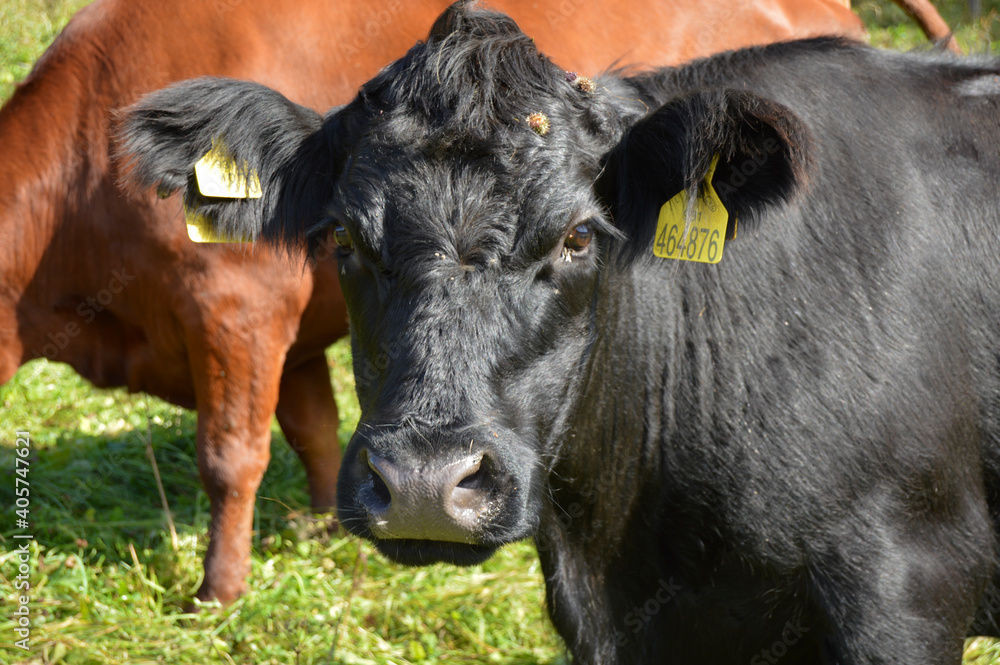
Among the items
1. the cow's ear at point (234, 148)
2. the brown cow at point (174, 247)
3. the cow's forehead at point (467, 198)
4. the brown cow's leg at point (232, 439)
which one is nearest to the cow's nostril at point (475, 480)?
the cow's forehead at point (467, 198)

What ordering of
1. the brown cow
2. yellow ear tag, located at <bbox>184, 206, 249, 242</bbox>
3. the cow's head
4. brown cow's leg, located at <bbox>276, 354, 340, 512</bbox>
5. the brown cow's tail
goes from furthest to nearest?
the brown cow's tail < brown cow's leg, located at <bbox>276, 354, 340, 512</bbox> < the brown cow < yellow ear tag, located at <bbox>184, 206, 249, 242</bbox> < the cow's head

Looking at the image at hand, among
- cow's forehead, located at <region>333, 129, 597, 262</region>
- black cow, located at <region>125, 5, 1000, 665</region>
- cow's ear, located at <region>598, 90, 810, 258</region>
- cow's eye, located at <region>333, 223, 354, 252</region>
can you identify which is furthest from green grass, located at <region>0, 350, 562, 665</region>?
cow's ear, located at <region>598, 90, 810, 258</region>

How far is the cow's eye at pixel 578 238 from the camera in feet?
8.94

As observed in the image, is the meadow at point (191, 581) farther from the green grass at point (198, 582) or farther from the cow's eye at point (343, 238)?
the cow's eye at point (343, 238)

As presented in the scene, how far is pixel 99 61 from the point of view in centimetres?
477

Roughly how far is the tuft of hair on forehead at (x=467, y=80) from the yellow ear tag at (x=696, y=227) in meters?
0.52

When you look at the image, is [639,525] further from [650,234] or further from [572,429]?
[650,234]

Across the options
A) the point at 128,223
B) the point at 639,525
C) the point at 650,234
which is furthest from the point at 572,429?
the point at 128,223

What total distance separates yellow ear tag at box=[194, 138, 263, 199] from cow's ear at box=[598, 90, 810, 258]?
124 cm

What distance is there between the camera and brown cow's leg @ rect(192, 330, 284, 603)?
460 cm

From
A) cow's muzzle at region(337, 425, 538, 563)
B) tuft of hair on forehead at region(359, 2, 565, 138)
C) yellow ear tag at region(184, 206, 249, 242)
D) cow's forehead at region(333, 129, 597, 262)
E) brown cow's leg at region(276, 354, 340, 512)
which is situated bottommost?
brown cow's leg at region(276, 354, 340, 512)

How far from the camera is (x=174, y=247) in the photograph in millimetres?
4477

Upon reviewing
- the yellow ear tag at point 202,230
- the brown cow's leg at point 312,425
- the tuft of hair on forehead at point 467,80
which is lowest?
the brown cow's leg at point 312,425

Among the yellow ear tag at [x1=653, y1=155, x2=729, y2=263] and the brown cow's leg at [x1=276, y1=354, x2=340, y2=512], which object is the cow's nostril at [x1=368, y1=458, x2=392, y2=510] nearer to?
the yellow ear tag at [x1=653, y1=155, x2=729, y2=263]
